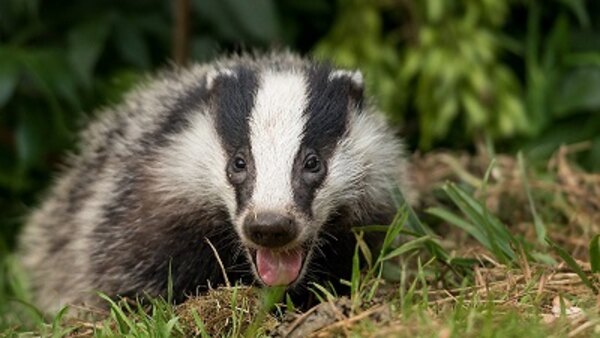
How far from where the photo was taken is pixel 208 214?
4156 millimetres

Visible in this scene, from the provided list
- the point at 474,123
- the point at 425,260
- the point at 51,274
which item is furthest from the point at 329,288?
the point at 474,123

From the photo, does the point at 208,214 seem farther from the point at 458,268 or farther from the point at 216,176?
the point at 458,268

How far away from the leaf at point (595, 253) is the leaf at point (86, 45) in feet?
9.30

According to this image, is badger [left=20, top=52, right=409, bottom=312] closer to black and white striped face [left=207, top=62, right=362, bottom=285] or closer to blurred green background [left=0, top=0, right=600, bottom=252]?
black and white striped face [left=207, top=62, right=362, bottom=285]

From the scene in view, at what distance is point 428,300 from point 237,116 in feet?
3.02

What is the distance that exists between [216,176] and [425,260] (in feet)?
2.91

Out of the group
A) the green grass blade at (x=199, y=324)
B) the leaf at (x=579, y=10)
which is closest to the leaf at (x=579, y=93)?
the leaf at (x=579, y=10)

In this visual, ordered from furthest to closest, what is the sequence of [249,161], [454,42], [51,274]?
[454,42], [51,274], [249,161]

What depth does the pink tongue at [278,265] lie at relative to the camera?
382 cm

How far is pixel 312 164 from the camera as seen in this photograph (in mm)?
3932

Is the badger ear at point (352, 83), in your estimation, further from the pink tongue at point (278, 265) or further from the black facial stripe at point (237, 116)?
the pink tongue at point (278, 265)

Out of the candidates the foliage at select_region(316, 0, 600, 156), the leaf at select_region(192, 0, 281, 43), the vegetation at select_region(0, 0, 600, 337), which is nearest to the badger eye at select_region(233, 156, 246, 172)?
the vegetation at select_region(0, 0, 600, 337)

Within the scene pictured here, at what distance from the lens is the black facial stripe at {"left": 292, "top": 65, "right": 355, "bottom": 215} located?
12.6 ft

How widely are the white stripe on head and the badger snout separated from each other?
0.06 metres
